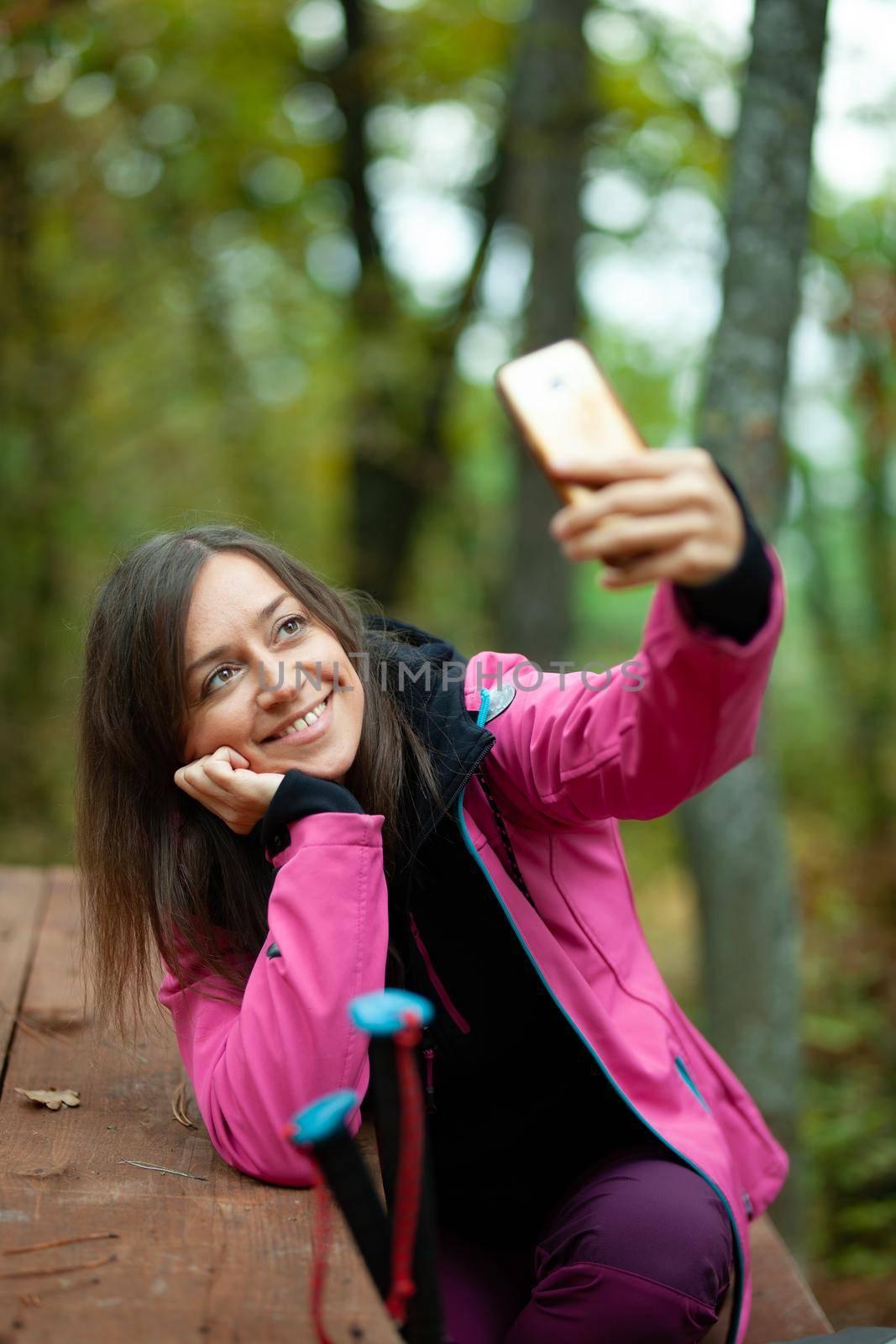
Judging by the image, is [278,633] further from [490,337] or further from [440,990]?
[490,337]

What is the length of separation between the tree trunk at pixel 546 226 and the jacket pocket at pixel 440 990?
3.49m

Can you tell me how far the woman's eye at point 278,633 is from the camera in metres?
2.01

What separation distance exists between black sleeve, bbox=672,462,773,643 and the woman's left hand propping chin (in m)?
0.01

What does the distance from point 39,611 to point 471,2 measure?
4488 millimetres

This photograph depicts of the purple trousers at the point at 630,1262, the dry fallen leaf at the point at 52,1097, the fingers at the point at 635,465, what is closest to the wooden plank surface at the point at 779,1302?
the purple trousers at the point at 630,1262

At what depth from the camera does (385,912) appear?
1.86 meters

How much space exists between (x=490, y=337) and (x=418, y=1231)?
25.8ft

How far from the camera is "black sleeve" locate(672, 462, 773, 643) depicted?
1.40 m

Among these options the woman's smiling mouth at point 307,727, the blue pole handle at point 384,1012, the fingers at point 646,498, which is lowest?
the blue pole handle at point 384,1012

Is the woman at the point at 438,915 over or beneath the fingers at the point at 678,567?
beneath

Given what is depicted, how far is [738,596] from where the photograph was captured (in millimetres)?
1413

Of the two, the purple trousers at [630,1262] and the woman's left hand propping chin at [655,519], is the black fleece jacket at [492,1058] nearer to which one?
the purple trousers at [630,1262]

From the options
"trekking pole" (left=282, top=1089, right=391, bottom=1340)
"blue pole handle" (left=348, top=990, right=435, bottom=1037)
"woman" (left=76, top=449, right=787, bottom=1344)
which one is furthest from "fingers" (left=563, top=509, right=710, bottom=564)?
"trekking pole" (left=282, top=1089, right=391, bottom=1340)

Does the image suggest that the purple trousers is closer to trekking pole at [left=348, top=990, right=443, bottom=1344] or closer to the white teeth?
trekking pole at [left=348, top=990, right=443, bottom=1344]
